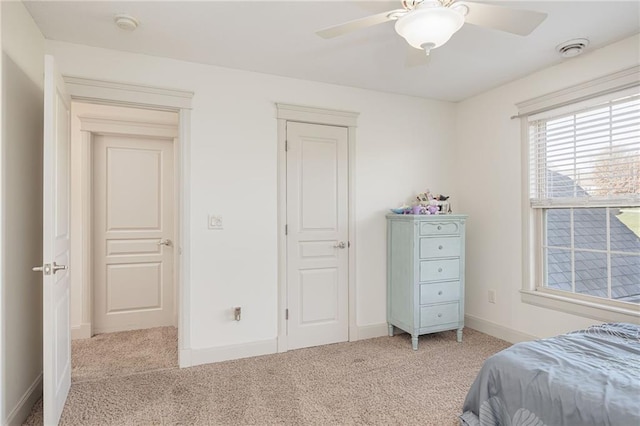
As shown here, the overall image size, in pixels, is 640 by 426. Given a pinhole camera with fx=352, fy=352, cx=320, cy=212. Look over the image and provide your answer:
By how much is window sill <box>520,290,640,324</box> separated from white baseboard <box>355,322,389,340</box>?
129 cm

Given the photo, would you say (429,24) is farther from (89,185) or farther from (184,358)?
(89,185)

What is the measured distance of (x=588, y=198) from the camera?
8.91 ft

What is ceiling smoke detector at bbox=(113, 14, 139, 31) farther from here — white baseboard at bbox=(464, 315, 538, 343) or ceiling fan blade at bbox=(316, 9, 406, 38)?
white baseboard at bbox=(464, 315, 538, 343)

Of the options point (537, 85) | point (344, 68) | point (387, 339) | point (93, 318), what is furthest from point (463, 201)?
point (93, 318)

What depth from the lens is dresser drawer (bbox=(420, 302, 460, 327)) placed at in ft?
10.4

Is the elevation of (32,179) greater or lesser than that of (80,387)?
greater

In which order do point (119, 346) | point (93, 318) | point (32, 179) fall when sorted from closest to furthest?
point (32, 179) < point (119, 346) < point (93, 318)

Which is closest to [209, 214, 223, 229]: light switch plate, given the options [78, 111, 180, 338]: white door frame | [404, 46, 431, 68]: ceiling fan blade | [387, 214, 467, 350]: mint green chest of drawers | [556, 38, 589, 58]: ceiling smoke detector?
[78, 111, 180, 338]: white door frame

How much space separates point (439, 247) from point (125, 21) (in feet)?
9.68

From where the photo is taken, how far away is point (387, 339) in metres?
3.39

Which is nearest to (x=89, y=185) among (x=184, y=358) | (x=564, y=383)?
(x=184, y=358)

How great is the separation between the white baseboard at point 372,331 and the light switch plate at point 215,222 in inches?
65.1

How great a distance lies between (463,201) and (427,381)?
6.68 feet

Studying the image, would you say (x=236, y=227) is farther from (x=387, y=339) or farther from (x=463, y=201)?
(x=463, y=201)
